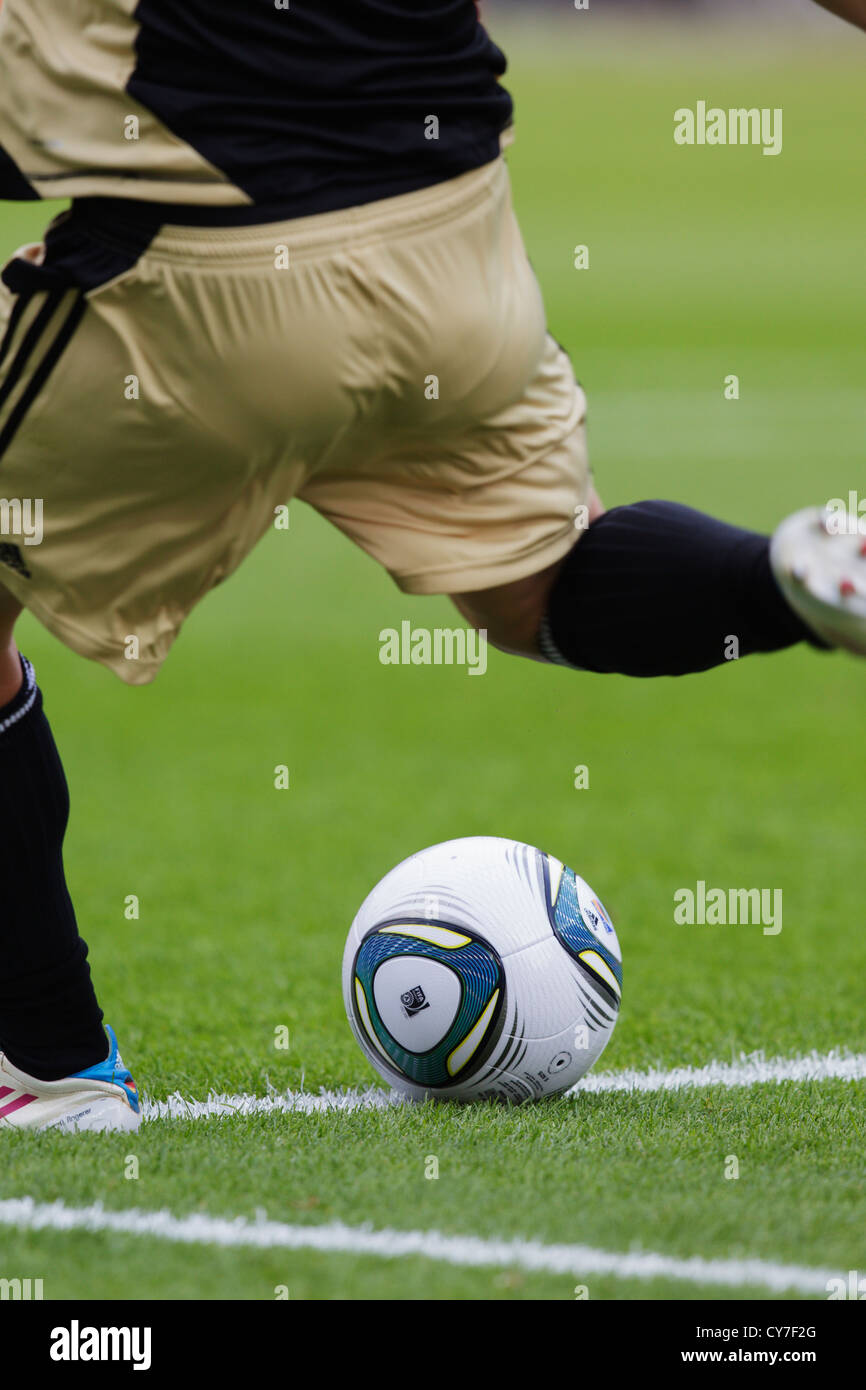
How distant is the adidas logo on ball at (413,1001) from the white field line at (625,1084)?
0.54 feet

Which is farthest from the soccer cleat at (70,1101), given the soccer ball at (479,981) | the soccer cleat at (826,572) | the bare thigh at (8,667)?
the soccer cleat at (826,572)

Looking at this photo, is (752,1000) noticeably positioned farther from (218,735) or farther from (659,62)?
(659,62)

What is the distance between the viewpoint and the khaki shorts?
236cm

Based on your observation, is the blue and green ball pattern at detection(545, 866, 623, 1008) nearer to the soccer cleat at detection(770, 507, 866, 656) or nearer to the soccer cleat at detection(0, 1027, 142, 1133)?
the soccer cleat at detection(0, 1027, 142, 1133)

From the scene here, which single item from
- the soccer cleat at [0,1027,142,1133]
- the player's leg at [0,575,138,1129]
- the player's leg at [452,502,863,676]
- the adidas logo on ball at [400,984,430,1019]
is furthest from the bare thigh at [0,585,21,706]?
the adidas logo on ball at [400,984,430,1019]

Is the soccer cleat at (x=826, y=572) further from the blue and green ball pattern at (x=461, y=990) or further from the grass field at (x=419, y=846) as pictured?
the blue and green ball pattern at (x=461, y=990)

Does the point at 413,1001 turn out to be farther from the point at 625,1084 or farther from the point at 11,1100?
the point at 11,1100

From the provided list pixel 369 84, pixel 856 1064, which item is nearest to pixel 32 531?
pixel 369 84

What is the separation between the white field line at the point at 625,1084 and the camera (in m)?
3.17

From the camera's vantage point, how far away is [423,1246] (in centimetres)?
232

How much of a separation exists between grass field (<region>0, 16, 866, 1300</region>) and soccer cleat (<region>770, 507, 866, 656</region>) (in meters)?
0.79

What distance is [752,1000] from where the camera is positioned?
163 inches

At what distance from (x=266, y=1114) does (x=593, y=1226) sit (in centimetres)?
81

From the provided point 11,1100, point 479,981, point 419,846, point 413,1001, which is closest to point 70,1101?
point 11,1100
